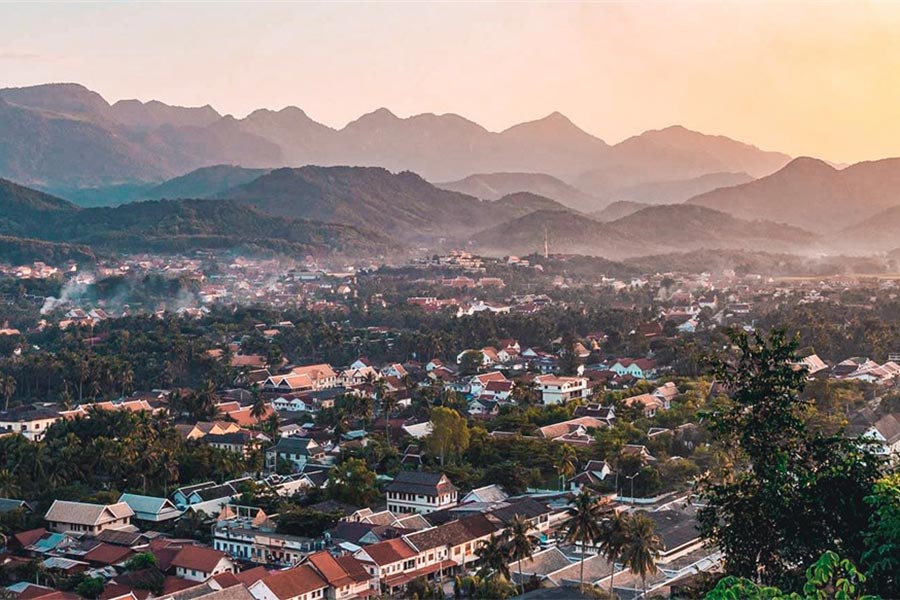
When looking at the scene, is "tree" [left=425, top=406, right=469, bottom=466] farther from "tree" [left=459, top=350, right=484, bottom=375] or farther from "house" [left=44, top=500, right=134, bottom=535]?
"tree" [left=459, top=350, right=484, bottom=375]

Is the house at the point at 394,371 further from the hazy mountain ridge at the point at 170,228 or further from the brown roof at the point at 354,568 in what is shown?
the hazy mountain ridge at the point at 170,228

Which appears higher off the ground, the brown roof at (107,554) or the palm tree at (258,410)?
the brown roof at (107,554)

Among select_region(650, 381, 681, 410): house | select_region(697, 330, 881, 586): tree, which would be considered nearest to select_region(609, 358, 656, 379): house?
select_region(650, 381, 681, 410): house

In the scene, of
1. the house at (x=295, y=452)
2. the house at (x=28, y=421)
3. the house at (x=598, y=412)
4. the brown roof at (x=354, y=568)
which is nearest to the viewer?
the brown roof at (x=354, y=568)

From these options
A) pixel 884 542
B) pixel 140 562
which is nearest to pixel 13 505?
pixel 140 562

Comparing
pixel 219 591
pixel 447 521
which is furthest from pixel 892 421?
pixel 219 591

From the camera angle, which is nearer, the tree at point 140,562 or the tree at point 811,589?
the tree at point 811,589

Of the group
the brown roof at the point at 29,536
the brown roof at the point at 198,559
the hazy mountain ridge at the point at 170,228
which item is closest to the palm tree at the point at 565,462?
the brown roof at the point at 198,559

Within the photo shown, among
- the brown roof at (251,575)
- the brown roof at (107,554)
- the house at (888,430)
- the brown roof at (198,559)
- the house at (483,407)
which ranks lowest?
the house at (483,407)

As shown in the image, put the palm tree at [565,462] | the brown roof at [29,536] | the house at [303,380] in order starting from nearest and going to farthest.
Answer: the brown roof at [29,536] → the palm tree at [565,462] → the house at [303,380]
